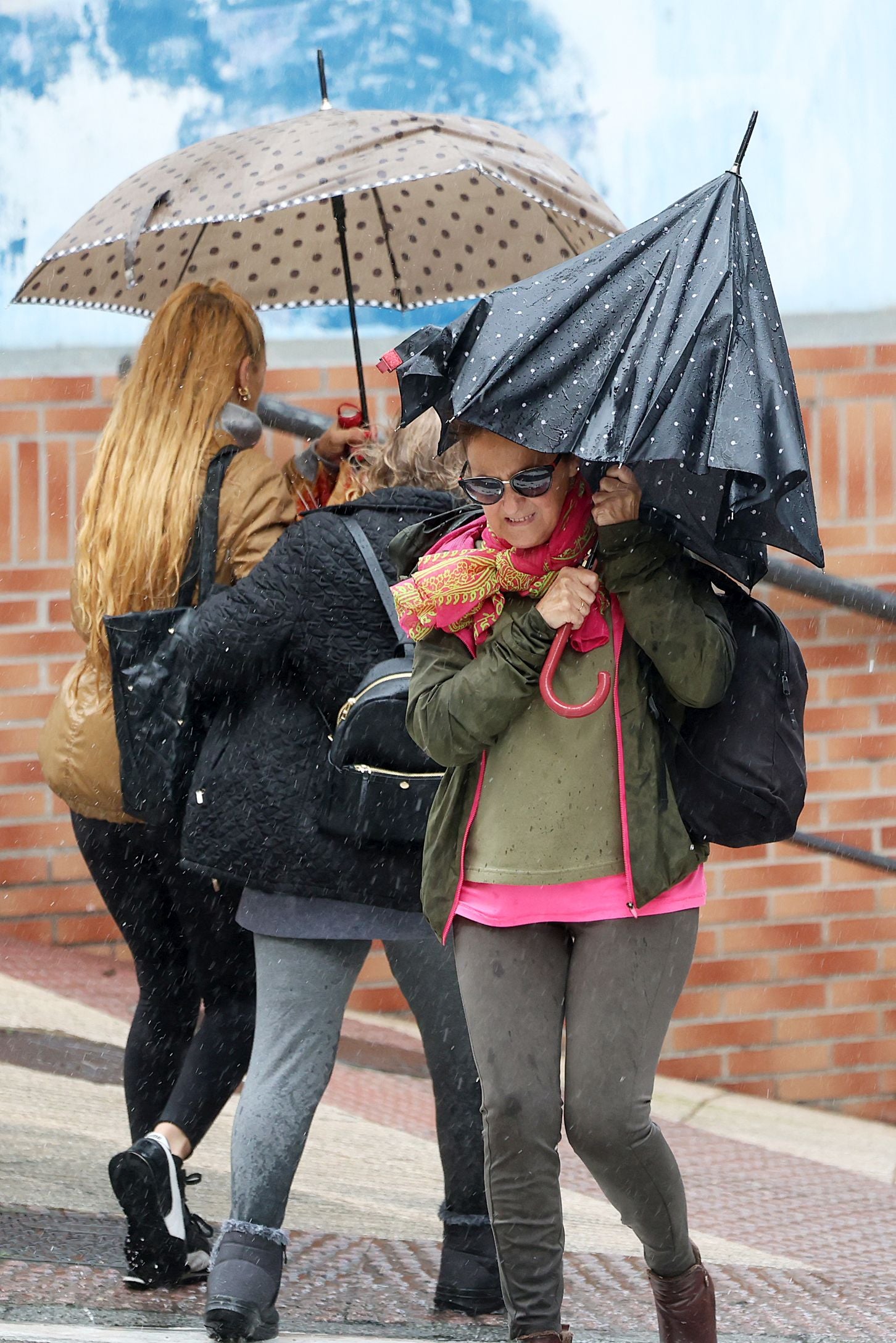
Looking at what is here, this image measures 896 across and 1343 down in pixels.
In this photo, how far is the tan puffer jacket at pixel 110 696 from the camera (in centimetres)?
333

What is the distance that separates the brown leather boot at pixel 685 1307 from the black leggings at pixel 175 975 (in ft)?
3.45

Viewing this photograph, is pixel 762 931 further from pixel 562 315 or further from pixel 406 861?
pixel 562 315

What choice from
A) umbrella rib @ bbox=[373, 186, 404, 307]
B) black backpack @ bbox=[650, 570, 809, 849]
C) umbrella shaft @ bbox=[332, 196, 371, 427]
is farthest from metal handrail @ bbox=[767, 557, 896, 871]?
black backpack @ bbox=[650, 570, 809, 849]

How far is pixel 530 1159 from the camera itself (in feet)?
8.38

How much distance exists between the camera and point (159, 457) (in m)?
3.34

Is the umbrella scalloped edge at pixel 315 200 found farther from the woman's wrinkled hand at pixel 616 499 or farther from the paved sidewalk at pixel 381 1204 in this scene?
the paved sidewalk at pixel 381 1204

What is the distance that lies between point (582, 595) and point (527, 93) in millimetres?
3361

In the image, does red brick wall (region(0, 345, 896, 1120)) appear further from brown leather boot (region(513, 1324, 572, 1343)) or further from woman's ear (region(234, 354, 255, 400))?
brown leather boot (region(513, 1324, 572, 1343))

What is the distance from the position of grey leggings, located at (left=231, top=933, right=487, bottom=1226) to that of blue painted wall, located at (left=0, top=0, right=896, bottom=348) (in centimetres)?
269

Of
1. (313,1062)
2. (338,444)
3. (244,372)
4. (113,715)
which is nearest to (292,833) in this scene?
(313,1062)

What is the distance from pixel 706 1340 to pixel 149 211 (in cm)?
233

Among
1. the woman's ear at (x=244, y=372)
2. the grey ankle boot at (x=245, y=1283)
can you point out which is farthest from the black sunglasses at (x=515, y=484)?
the grey ankle boot at (x=245, y=1283)

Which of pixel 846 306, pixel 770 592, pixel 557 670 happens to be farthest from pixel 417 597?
pixel 846 306

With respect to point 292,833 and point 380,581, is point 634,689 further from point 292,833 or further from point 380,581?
point 292,833
